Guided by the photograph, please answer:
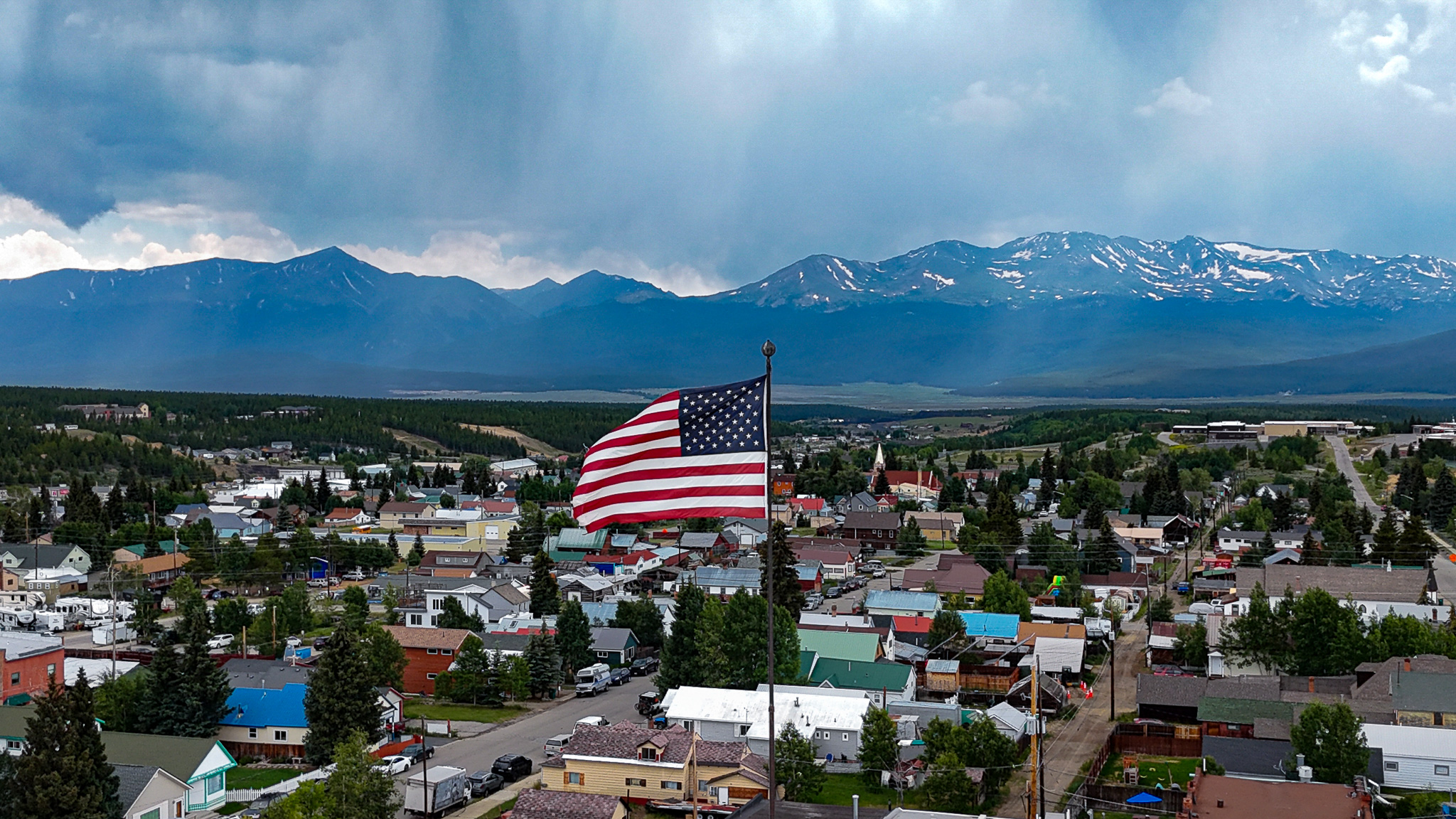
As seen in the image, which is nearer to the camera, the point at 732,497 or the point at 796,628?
the point at 732,497

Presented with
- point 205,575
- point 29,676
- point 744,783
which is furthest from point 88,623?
point 744,783

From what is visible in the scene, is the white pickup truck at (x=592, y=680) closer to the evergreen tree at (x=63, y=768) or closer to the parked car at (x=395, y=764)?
the parked car at (x=395, y=764)

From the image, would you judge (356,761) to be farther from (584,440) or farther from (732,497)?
(584,440)

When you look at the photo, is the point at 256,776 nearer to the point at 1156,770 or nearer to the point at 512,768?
the point at 512,768

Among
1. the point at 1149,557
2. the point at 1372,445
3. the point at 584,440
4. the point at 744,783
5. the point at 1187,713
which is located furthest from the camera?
the point at 584,440

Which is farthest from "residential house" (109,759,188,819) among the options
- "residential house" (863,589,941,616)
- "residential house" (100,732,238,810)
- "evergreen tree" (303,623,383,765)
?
"residential house" (863,589,941,616)

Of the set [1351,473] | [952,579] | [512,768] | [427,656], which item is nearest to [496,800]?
[512,768]

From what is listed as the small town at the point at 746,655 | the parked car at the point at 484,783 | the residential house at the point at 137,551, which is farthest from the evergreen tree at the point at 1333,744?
the residential house at the point at 137,551
